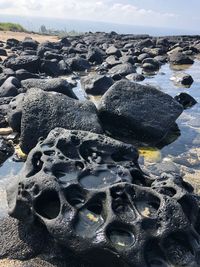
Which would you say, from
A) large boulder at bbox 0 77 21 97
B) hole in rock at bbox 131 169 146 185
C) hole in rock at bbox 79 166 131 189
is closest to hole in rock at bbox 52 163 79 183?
hole in rock at bbox 79 166 131 189

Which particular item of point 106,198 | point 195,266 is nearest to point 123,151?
point 106,198

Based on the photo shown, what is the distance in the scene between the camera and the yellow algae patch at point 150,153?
7773mm

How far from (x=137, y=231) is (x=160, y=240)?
0.23 meters

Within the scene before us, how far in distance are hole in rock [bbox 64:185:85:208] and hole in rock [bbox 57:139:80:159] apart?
793 mm

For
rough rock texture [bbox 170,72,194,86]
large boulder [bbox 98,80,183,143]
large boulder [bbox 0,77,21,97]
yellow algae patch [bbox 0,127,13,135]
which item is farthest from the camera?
rough rock texture [bbox 170,72,194,86]

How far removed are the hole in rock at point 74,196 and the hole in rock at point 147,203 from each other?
0.60 metres

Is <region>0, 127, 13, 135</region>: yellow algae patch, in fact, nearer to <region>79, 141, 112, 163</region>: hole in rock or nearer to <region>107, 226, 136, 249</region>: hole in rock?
<region>79, 141, 112, 163</region>: hole in rock

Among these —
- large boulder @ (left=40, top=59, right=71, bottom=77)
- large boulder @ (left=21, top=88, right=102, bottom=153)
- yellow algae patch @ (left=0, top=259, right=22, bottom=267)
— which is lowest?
large boulder @ (left=40, top=59, right=71, bottom=77)

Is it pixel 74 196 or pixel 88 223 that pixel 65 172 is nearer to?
pixel 74 196

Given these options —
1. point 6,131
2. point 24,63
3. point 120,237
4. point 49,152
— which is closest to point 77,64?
point 24,63

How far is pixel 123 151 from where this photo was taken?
5.73m

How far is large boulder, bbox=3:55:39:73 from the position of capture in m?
15.5

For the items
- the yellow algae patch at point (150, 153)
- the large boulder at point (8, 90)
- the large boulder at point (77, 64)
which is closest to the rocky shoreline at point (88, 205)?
the yellow algae patch at point (150, 153)

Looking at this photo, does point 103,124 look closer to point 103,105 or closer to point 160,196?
point 103,105
